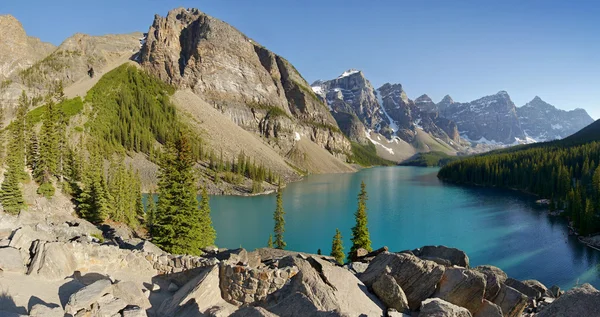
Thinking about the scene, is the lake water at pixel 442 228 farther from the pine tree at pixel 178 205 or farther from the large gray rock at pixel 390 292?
the large gray rock at pixel 390 292

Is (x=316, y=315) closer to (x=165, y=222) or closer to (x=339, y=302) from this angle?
(x=339, y=302)

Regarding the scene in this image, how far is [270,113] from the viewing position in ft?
641

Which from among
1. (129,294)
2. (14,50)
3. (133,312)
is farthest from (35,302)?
(14,50)

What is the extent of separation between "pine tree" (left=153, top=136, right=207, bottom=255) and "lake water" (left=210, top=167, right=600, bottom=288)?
66.8 feet

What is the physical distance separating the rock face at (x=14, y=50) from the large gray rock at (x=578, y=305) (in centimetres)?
21868

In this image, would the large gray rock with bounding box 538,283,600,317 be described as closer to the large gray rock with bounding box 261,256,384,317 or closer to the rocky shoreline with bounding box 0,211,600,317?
the rocky shoreline with bounding box 0,211,600,317

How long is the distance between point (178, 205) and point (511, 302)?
2298cm

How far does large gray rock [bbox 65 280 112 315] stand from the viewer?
8.16m

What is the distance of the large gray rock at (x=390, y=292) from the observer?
1126cm

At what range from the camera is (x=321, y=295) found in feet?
34.1

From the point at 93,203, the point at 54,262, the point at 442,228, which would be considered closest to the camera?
the point at 54,262

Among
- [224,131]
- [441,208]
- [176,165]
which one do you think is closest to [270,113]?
[224,131]

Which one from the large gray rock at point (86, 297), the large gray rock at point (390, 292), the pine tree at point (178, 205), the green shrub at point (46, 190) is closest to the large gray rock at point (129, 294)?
the large gray rock at point (86, 297)

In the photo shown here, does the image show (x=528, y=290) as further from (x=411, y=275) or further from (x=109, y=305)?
(x=109, y=305)
